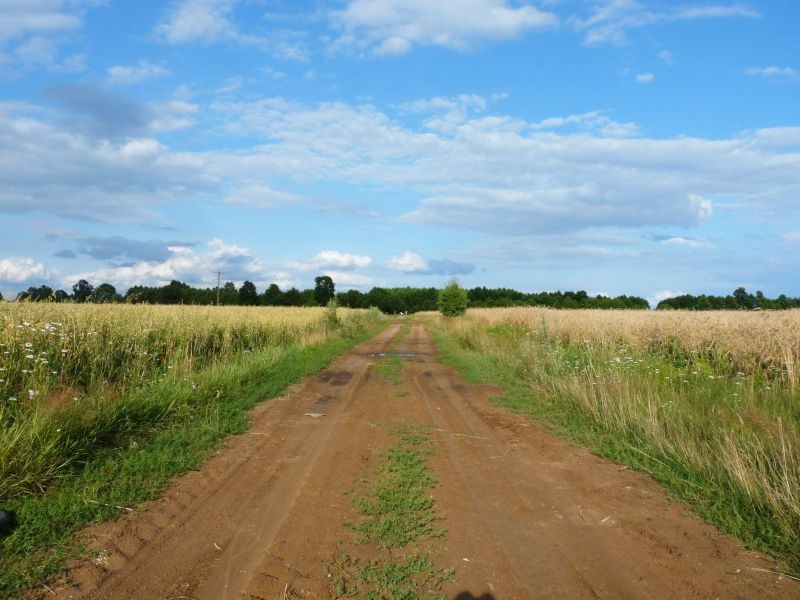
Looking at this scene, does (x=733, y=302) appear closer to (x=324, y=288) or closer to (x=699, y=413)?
(x=699, y=413)

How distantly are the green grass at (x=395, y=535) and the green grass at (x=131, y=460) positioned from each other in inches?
85.7

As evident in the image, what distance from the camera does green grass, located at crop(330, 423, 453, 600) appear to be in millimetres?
3598

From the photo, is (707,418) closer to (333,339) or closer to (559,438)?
(559,438)

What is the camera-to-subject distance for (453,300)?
46531 mm

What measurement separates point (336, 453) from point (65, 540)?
10.5 ft

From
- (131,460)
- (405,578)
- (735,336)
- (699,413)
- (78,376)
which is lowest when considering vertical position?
(405,578)

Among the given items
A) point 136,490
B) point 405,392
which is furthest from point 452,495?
point 405,392

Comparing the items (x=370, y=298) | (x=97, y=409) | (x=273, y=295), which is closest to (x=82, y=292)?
(x=97, y=409)

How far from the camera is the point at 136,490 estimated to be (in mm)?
5262

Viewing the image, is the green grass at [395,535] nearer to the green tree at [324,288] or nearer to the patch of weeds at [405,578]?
the patch of weeds at [405,578]

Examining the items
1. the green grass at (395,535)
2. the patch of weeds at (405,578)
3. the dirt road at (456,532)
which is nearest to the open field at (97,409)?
the dirt road at (456,532)

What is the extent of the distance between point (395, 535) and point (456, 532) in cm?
53

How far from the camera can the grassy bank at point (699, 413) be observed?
15.6 feet

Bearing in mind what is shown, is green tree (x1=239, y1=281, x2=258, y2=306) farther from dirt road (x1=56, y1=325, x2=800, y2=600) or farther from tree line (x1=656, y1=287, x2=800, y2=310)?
dirt road (x1=56, y1=325, x2=800, y2=600)
